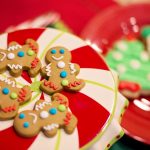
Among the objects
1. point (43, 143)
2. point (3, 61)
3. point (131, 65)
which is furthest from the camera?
point (131, 65)

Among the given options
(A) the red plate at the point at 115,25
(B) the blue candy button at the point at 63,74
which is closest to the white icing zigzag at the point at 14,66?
(B) the blue candy button at the point at 63,74

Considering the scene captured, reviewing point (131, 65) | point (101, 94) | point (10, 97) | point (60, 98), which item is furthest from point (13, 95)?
point (131, 65)

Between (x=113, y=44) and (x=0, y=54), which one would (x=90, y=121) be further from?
(x=113, y=44)

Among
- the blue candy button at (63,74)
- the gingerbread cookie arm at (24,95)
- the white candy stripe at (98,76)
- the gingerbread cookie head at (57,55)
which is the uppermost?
the gingerbread cookie head at (57,55)

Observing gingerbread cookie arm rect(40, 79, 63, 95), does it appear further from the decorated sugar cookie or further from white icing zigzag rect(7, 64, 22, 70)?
the decorated sugar cookie

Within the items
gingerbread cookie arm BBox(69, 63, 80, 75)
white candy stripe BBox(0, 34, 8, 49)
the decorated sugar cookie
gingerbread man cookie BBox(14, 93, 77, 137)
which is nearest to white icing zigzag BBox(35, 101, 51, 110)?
gingerbread man cookie BBox(14, 93, 77, 137)

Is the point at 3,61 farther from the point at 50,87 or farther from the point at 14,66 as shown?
the point at 50,87

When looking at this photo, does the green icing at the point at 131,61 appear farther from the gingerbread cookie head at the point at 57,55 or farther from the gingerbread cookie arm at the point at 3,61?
the gingerbread cookie arm at the point at 3,61
